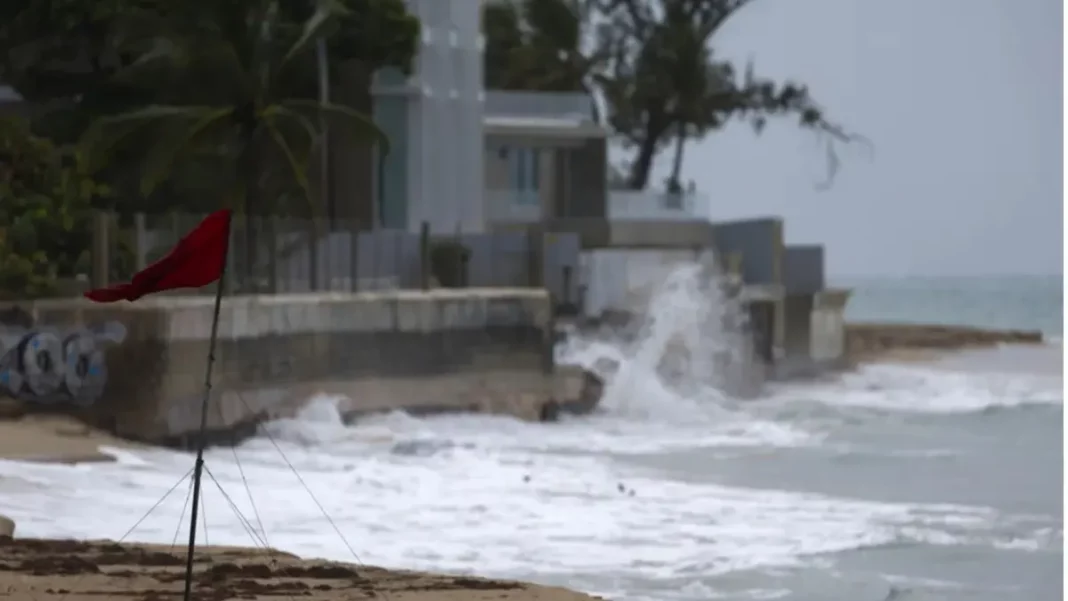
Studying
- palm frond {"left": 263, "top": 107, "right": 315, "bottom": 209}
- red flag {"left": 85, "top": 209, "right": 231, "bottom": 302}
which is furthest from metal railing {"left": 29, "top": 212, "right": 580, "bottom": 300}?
red flag {"left": 85, "top": 209, "right": 231, "bottom": 302}

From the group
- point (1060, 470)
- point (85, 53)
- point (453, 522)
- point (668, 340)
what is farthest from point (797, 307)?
point (85, 53)

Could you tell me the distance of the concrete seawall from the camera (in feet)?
17.4

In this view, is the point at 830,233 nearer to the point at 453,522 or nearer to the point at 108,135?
the point at 453,522

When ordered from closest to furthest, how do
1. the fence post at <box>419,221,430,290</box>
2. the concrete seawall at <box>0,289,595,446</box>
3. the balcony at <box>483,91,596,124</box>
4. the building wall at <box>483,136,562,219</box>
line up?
the concrete seawall at <box>0,289,595,446</box>, the fence post at <box>419,221,430,290</box>, the building wall at <box>483,136,562,219</box>, the balcony at <box>483,91,596,124</box>

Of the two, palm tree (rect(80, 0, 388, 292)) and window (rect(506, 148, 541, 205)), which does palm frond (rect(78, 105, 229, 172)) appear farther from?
window (rect(506, 148, 541, 205))

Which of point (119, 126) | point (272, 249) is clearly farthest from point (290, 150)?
point (119, 126)

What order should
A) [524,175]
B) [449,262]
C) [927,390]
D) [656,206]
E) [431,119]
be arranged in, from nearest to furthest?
[431,119], [656,206], [449,262], [927,390], [524,175]

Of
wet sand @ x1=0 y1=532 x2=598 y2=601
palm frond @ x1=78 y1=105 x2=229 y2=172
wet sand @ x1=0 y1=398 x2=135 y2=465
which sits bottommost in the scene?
wet sand @ x1=0 y1=532 x2=598 y2=601

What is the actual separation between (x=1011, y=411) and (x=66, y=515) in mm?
2973

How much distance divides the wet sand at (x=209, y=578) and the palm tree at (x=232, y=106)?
144 centimetres

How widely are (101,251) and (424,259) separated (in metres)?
1.29

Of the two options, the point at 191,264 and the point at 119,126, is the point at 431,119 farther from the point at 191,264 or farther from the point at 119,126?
the point at 191,264

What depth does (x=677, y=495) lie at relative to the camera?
5148 mm

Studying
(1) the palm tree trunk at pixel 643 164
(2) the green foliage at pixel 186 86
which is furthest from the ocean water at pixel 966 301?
(2) the green foliage at pixel 186 86
